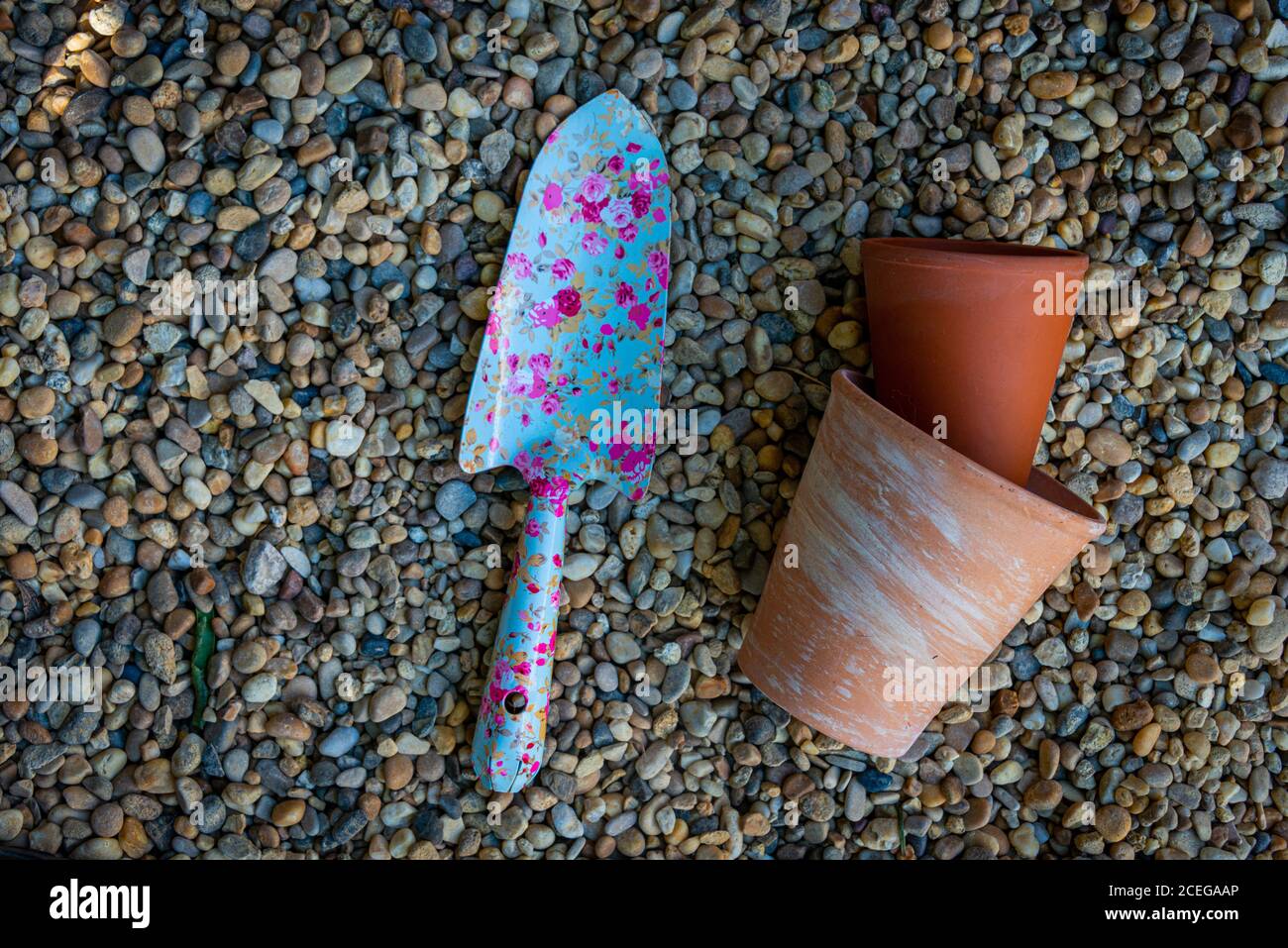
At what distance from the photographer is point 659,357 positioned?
40.1 inches

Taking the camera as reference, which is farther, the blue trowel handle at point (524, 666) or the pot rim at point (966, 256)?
the blue trowel handle at point (524, 666)

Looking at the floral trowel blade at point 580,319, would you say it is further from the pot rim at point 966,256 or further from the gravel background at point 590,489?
the pot rim at point 966,256

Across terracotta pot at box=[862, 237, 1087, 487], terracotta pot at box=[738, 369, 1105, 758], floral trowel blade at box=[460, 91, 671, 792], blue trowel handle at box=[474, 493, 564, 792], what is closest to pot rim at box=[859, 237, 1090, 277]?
terracotta pot at box=[862, 237, 1087, 487]

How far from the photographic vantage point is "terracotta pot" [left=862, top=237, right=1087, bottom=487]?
0.87m

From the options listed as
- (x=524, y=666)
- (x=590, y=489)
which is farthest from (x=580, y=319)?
(x=524, y=666)

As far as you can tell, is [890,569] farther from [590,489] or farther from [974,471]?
[590,489]

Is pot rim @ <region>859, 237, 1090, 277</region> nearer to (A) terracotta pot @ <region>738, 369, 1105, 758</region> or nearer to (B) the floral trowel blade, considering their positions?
(A) terracotta pot @ <region>738, 369, 1105, 758</region>

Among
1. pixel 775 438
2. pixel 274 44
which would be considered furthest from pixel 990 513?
pixel 274 44

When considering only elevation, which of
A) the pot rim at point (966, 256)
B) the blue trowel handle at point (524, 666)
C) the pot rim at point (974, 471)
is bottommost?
the blue trowel handle at point (524, 666)

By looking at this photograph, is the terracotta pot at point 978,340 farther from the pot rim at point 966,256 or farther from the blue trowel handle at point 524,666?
the blue trowel handle at point 524,666

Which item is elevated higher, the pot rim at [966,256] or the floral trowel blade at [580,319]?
the pot rim at [966,256]

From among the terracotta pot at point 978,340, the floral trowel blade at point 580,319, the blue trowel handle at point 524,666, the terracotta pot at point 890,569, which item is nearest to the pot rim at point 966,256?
the terracotta pot at point 978,340

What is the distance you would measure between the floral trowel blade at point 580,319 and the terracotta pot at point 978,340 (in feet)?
0.80

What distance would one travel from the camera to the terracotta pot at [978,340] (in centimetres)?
87
